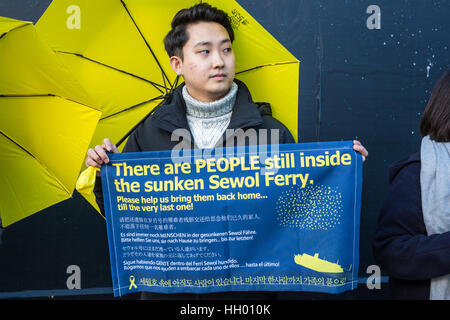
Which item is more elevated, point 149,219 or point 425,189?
point 425,189

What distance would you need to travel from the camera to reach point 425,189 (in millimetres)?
2115

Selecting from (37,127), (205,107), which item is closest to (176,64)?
(205,107)

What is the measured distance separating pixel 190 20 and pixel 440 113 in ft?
4.19

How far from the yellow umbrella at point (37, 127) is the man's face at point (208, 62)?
0.57m

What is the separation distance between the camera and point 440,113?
216 cm

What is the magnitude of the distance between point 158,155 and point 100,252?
1765 millimetres

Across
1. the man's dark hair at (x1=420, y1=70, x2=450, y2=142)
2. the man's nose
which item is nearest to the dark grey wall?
the man's nose

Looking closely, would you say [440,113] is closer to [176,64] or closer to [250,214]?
[250,214]

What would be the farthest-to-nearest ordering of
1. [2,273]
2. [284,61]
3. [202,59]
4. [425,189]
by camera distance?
[2,273], [284,61], [202,59], [425,189]

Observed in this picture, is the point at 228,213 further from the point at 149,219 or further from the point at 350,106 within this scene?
the point at 350,106

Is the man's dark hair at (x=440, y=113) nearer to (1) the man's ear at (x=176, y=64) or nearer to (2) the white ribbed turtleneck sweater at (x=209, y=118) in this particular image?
(2) the white ribbed turtleneck sweater at (x=209, y=118)

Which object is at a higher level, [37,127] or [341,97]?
[341,97]
